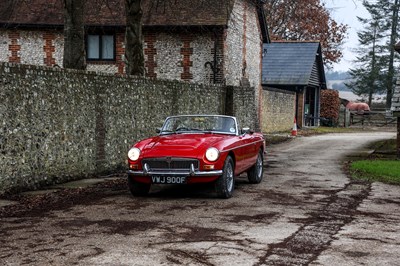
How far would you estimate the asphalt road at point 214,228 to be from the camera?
6.57m

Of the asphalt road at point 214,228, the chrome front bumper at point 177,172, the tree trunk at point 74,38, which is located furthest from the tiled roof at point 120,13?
the chrome front bumper at point 177,172

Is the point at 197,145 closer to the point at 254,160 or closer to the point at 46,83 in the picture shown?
the point at 254,160

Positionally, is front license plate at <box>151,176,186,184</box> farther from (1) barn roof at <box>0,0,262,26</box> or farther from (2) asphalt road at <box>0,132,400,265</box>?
(1) barn roof at <box>0,0,262,26</box>

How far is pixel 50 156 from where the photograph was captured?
1244 centimetres

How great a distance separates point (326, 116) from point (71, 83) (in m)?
37.7

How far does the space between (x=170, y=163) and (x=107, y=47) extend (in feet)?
62.7

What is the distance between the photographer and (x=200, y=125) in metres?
12.3

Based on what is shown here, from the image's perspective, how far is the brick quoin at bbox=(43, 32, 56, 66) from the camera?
28.8 m

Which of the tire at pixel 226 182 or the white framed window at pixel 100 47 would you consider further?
the white framed window at pixel 100 47

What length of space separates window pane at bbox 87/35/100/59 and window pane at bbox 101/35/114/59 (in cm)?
28

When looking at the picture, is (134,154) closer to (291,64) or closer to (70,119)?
(70,119)

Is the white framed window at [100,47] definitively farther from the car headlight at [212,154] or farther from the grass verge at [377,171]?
the car headlight at [212,154]

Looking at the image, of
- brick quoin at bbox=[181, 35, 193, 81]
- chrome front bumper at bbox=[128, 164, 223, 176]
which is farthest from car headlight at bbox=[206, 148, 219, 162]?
brick quoin at bbox=[181, 35, 193, 81]

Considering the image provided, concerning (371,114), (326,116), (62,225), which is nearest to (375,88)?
(371,114)
